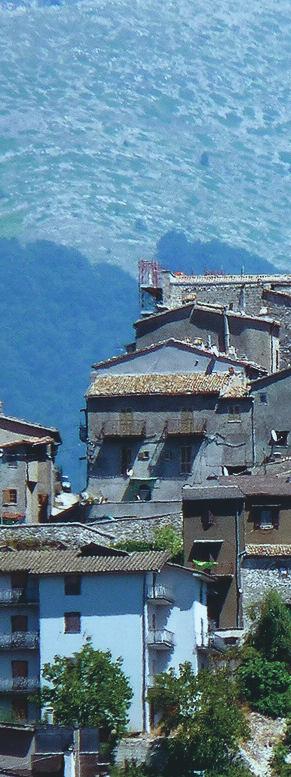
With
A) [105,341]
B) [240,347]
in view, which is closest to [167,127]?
[105,341]

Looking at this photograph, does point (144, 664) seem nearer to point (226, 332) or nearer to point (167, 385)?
point (167, 385)

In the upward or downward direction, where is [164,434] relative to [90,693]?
upward

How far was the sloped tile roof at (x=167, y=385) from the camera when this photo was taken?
96.7 metres

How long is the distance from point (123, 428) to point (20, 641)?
18.8 metres

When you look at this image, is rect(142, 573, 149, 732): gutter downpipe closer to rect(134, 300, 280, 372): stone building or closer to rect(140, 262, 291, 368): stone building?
rect(134, 300, 280, 372): stone building

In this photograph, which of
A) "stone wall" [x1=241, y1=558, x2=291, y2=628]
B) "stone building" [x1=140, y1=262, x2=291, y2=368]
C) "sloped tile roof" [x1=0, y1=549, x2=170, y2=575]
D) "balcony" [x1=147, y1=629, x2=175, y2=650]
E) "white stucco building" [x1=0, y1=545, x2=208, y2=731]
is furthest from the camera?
"stone building" [x1=140, y1=262, x2=291, y2=368]

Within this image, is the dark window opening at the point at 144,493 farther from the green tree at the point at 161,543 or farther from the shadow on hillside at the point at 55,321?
the shadow on hillside at the point at 55,321

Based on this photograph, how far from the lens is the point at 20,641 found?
79.6 meters

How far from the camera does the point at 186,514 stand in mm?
83812

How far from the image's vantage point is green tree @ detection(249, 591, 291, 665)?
8112 cm

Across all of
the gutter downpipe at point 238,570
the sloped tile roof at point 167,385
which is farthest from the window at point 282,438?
the gutter downpipe at point 238,570

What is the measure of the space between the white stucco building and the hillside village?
46 millimetres

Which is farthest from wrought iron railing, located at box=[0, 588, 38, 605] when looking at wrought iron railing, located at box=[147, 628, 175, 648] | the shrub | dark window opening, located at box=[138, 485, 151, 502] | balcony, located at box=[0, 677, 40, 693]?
dark window opening, located at box=[138, 485, 151, 502]

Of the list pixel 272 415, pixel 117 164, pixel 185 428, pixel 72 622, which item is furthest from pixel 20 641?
pixel 117 164
